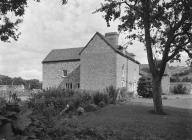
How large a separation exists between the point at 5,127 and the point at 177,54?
16334 millimetres

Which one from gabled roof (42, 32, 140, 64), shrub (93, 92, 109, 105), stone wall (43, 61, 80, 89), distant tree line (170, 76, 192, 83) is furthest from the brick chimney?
distant tree line (170, 76, 192, 83)

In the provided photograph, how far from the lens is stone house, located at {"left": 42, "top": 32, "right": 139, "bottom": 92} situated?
1797 inches

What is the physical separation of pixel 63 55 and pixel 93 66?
986 cm

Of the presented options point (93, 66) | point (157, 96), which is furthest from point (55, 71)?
point (157, 96)

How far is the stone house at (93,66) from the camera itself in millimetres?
45656

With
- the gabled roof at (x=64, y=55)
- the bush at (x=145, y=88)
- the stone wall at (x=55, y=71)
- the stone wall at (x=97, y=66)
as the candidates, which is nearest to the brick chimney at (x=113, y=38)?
the stone wall at (x=97, y=66)

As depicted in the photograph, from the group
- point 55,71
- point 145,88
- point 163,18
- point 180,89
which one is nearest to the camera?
point 163,18

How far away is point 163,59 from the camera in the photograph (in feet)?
62.0

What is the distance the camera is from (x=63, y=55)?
5447 cm

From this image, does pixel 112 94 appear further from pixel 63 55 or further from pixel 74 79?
pixel 63 55

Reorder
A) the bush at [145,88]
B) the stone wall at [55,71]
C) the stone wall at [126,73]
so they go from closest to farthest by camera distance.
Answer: the bush at [145,88] → the stone wall at [126,73] → the stone wall at [55,71]

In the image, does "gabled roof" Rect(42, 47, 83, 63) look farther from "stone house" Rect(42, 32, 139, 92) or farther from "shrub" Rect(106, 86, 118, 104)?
"shrub" Rect(106, 86, 118, 104)

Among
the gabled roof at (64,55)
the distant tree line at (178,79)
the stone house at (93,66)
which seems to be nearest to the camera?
the stone house at (93,66)

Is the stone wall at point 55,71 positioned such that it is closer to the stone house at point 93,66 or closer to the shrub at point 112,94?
the stone house at point 93,66
